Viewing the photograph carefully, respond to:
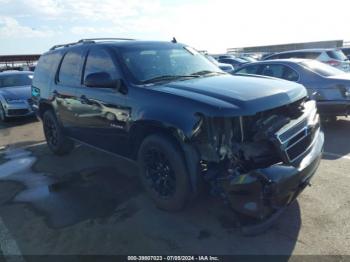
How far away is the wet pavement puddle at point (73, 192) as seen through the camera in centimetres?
431

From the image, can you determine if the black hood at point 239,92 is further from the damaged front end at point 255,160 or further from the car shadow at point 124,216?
the car shadow at point 124,216

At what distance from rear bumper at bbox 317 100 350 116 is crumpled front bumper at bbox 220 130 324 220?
4.36m

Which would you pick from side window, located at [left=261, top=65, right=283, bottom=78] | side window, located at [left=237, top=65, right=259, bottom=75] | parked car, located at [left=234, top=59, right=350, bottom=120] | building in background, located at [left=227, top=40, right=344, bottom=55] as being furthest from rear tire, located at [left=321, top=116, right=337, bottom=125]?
building in background, located at [left=227, top=40, right=344, bottom=55]

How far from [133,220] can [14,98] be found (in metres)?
8.11

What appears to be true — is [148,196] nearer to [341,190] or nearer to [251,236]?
[251,236]

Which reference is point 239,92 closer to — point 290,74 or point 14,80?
point 290,74

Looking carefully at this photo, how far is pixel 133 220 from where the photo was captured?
408 cm

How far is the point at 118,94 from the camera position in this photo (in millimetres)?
4500

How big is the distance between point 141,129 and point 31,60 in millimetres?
34607

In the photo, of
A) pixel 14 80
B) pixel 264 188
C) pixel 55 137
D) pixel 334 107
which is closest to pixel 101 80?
pixel 264 188

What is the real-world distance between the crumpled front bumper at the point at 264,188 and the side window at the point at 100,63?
2.18 metres

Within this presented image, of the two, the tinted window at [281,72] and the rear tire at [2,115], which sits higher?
the tinted window at [281,72]

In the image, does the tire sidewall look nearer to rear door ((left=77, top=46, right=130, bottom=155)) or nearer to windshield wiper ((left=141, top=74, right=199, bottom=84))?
rear door ((left=77, top=46, right=130, bottom=155))

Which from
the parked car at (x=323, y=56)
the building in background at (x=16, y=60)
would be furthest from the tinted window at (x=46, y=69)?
the building in background at (x=16, y=60)
